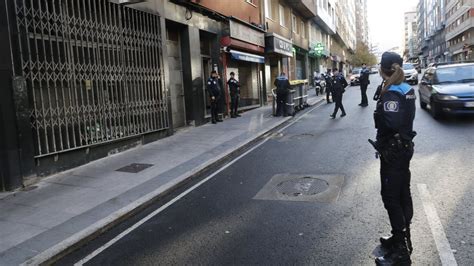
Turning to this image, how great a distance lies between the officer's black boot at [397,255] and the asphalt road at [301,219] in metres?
0.11

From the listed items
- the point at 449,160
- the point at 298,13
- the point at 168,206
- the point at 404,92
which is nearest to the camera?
the point at 404,92

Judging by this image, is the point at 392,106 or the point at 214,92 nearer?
the point at 392,106

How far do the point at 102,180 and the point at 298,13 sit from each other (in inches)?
1147

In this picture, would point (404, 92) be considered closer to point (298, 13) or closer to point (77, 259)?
point (77, 259)

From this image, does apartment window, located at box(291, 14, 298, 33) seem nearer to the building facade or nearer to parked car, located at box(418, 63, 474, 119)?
the building facade

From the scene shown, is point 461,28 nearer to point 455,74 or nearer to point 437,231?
point 455,74

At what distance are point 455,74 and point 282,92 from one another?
6.05 m

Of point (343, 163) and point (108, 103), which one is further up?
point (108, 103)

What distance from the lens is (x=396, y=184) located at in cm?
390

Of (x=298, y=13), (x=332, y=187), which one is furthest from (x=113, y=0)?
(x=298, y=13)

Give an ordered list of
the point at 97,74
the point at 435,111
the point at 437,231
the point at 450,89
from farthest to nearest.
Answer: the point at 435,111 < the point at 450,89 < the point at 97,74 < the point at 437,231

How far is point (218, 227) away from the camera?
16.7ft

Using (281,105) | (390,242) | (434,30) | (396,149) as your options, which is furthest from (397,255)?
(434,30)

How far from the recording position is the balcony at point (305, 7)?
30.0 meters
